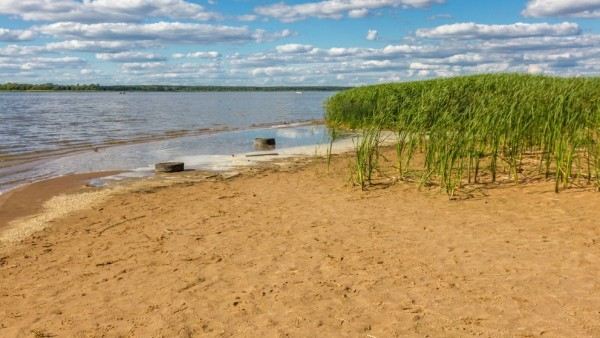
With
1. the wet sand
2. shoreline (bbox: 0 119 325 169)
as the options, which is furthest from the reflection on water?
the wet sand

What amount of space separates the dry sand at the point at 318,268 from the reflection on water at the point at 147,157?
6.27 meters

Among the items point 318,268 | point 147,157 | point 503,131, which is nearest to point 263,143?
point 147,157

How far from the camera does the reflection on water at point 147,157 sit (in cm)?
1650

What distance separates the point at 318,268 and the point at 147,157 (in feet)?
47.9

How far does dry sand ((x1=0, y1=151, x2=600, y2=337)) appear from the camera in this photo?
517 cm

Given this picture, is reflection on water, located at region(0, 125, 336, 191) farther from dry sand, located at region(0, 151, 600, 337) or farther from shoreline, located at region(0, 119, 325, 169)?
dry sand, located at region(0, 151, 600, 337)

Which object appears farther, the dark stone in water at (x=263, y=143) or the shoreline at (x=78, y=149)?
the dark stone in water at (x=263, y=143)

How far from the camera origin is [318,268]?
6.71m

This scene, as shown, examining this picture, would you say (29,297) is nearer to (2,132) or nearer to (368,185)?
(368,185)

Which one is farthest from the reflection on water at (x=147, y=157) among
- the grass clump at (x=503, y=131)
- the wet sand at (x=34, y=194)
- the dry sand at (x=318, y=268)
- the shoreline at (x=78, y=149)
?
the grass clump at (x=503, y=131)

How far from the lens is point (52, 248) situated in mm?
8148

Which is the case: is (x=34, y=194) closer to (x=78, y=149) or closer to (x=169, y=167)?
(x=169, y=167)

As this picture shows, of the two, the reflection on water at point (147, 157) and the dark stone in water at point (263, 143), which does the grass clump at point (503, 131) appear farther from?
the dark stone in water at point (263, 143)

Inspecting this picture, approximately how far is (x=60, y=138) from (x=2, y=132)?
17.3ft
